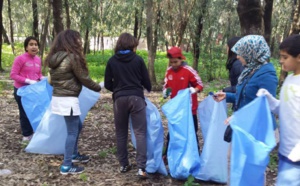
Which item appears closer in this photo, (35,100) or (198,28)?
(35,100)

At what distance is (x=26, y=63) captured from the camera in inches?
→ 180

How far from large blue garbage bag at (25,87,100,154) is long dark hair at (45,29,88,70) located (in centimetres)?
79

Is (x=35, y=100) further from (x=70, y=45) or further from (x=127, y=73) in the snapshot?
(x=127, y=73)

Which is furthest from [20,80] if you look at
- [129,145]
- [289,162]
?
[289,162]

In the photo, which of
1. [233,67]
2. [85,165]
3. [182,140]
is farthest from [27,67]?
[233,67]

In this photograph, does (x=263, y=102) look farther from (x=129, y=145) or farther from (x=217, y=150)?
(x=129, y=145)

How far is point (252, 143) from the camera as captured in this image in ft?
7.50

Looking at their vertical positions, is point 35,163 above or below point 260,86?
below

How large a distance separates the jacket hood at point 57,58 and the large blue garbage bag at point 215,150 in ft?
5.35

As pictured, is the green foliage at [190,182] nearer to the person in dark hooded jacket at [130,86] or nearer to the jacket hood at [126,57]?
the person in dark hooded jacket at [130,86]

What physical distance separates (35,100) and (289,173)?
11.0 feet

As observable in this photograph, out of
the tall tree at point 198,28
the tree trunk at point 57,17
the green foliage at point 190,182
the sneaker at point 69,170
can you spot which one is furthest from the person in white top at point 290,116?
the tall tree at point 198,28

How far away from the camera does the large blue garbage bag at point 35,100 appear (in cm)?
455

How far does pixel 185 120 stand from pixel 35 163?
6.36 feet
